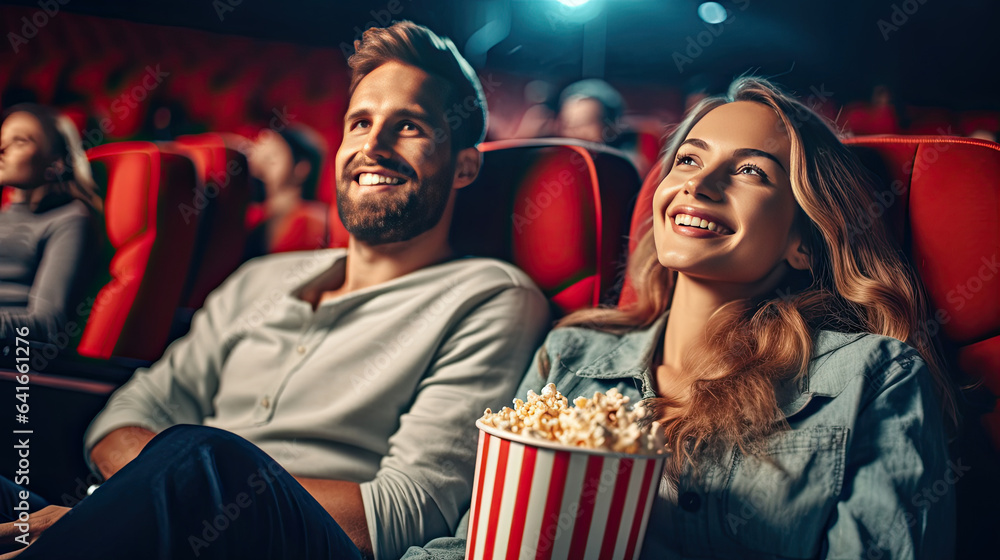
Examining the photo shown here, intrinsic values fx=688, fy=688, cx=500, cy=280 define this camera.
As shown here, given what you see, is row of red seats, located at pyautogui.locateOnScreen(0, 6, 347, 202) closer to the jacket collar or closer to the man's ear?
the man's ear

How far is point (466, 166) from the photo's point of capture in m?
1.72

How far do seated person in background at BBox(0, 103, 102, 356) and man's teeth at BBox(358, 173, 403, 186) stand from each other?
781 mm

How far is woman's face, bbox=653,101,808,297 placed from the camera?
4.53 feet

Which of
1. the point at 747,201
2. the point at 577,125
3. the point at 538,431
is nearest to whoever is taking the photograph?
the point at 538,431

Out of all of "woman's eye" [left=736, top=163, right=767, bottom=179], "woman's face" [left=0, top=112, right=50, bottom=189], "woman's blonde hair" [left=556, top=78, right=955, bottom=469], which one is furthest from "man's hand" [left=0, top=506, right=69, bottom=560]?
"woman's eye" [left=736, top=163, right=767, bottom=179]

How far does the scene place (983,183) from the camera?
1392mm

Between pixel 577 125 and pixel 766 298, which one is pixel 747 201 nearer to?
pixel 766 298

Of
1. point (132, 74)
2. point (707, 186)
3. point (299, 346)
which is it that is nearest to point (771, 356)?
point (707, 186)

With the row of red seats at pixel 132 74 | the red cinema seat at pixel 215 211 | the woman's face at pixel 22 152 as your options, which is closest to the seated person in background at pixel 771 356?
the red cinema seat at pixel 215 211

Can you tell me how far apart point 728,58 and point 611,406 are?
3.08ft

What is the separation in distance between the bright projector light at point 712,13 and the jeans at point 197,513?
136 cm

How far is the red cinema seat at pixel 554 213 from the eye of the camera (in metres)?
1.62

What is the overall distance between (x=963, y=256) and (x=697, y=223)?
532mm

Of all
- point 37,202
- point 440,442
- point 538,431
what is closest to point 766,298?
point 538,431
